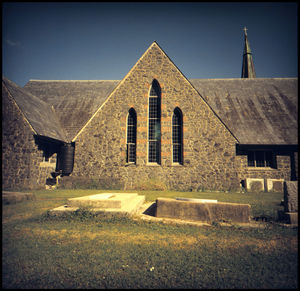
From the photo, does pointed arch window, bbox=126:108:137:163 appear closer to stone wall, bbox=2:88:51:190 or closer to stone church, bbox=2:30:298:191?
stone church, bbox=2:30:298:191

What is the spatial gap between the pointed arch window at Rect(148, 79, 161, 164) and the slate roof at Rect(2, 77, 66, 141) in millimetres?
7244

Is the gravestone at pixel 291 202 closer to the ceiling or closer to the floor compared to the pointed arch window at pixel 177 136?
closer to the floor

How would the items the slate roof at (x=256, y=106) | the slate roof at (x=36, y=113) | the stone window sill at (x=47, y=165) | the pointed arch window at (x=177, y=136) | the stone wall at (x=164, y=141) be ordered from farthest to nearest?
the slate roof at (x=256, y=106) → the pointed arch window at (x=177, y=136) → the stone wall at (x=164, y=141) → the stone window sill at (x=47, y=165) → the slate roof at (x=36, y=113)

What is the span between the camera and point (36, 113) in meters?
13.8

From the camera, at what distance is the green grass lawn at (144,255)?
2.43 m

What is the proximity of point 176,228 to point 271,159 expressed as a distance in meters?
13.8

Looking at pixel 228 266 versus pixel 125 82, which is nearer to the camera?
pixel 228 266

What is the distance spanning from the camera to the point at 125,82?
1436cm

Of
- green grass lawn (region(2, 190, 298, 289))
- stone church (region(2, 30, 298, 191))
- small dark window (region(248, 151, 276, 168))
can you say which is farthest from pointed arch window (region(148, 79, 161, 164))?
green grass lawn (region(2, 190, 298, 289))

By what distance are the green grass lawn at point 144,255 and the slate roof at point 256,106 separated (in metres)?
11.6

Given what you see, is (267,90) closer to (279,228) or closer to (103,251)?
(279,228)

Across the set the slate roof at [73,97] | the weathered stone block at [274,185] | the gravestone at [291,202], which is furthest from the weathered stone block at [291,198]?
the slate roof at [73,97]

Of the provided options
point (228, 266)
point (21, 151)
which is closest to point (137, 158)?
point (21, 151)

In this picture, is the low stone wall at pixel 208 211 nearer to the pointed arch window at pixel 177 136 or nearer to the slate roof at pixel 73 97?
the pointed arch window at pixel 177 136
